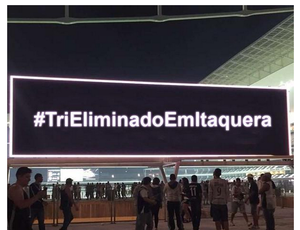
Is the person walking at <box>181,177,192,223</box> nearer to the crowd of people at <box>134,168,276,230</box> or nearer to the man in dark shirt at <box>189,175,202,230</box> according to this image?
the crowd of people at <box>134,168,276,230</box>

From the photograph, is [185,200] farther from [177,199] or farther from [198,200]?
[177,199]

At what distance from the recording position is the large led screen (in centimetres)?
481

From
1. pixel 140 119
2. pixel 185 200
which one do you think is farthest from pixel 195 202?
pixel 140 119

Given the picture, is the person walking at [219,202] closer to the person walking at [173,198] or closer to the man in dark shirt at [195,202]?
the person walking at [173,198]

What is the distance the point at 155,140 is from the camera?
198 inches

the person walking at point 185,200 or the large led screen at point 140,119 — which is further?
the person walking at point 185,200

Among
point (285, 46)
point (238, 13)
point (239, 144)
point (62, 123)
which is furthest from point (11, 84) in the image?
point (285, 46)

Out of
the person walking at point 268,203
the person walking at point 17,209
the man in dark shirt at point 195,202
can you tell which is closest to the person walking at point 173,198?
the man in dark shirt at point 195,202

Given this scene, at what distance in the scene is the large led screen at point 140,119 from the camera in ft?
15.8

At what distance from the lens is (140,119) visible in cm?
499

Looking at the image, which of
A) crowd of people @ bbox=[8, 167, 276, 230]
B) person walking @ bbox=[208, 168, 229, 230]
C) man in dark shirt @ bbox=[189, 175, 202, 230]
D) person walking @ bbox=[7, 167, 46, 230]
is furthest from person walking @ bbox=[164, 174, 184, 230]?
person walking @ bbox=[7, 167, 46, 230]
